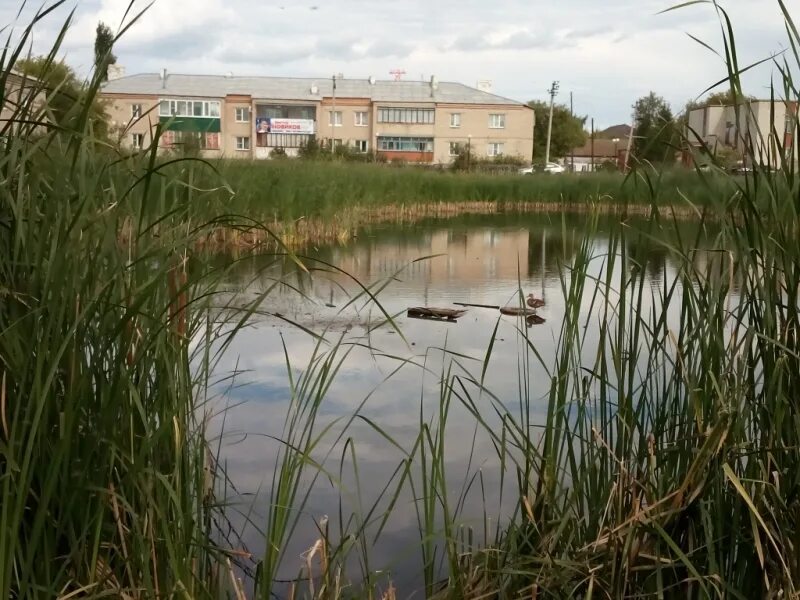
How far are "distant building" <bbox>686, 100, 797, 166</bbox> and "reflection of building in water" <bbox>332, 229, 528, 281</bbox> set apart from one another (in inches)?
134

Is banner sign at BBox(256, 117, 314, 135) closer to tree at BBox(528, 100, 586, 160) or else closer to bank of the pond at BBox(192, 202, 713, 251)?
tree at BBox(528, 100, 586, 160)

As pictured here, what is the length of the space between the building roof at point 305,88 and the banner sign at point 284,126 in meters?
1.19

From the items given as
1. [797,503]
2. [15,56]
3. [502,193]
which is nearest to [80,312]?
[15,56]

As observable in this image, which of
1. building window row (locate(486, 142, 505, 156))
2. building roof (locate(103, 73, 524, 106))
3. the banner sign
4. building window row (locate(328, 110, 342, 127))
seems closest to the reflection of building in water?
building window row (locate(486, 142, 505, 156))

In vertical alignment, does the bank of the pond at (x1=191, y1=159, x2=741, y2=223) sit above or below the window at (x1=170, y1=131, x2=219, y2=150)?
below

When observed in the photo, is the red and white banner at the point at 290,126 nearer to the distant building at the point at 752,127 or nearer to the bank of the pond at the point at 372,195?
the bank of the pond at the point at 372,195

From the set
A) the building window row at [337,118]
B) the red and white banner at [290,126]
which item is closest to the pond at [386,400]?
the red and white banner at [290,126]

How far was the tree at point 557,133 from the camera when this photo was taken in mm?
42531

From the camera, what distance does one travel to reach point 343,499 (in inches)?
88.6

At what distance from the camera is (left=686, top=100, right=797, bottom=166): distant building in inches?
56.5

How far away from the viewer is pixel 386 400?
2.95 metres

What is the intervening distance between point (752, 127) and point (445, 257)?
238 inches

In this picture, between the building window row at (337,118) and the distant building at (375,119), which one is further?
the building window row at (337,118)

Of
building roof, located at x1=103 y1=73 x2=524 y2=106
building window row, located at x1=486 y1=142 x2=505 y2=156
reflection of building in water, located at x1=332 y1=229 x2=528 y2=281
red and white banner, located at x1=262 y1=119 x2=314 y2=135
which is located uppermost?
building roof, located at x1=103 y1=73 x2=524 y2=106
